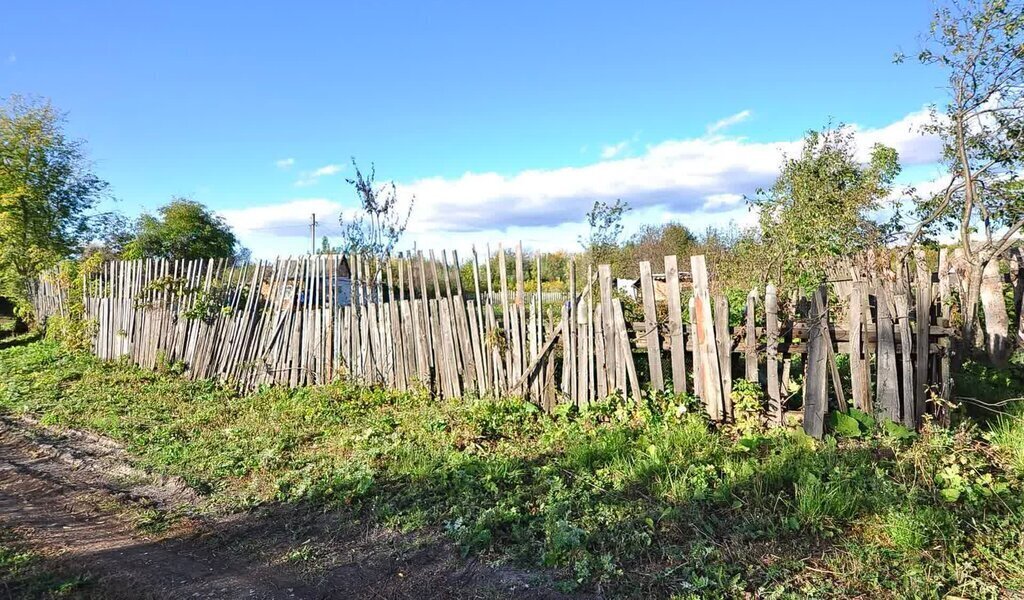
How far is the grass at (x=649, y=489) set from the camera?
3166 mm

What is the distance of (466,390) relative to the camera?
675 centimetres

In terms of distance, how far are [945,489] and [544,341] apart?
356 centimetres

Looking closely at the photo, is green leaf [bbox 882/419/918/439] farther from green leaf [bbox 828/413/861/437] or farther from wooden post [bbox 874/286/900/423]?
green leaf [bbox 828/413/861/437]

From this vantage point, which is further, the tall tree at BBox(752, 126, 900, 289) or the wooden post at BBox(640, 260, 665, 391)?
→ the tall tree at BBox(752, 126, 900, 289)

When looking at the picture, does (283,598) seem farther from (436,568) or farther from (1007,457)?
(1007,457)

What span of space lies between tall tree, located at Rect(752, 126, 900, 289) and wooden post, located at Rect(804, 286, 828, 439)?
3058 millimetres

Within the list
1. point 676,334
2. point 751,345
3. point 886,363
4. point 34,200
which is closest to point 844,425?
point 886,363

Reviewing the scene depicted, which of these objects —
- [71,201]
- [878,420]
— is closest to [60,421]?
[878,420]

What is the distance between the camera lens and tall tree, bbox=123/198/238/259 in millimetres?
27445

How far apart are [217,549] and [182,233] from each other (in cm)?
2879

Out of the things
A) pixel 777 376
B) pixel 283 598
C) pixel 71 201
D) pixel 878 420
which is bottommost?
pixel 283 598

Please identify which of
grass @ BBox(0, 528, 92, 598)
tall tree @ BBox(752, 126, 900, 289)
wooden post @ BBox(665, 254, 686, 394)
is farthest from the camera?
tall tree @ BBox(752, 126, 900, 289)

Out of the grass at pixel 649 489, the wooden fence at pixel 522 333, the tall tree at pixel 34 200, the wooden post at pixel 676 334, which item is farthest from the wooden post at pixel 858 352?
the tall tree at pixel 34 200

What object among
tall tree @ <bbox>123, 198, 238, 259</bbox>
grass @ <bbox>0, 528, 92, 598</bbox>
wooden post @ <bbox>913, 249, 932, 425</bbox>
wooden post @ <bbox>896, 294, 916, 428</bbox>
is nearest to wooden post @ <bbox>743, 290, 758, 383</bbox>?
wooden post @ <bbox>896, 294, 916, 428</bbox>
